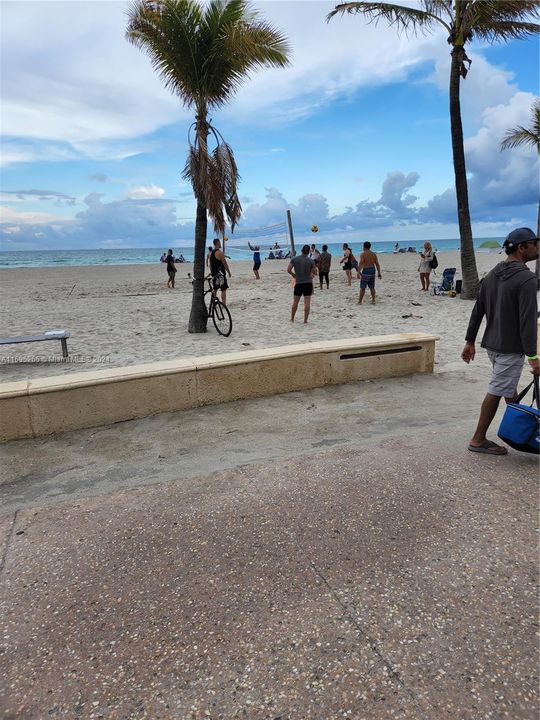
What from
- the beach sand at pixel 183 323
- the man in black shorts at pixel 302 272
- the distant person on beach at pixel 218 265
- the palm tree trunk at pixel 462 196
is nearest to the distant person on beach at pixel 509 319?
the beach sand at pixel 183 323

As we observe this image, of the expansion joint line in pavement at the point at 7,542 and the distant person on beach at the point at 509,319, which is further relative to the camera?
the distant person on beach at the point at 509,319

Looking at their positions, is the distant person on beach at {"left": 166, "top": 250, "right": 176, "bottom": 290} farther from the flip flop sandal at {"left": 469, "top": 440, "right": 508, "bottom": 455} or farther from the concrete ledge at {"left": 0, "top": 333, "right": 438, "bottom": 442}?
the flip flop sandal at {"left": 469, "top": 440, "right": 508, "bottom": 455}

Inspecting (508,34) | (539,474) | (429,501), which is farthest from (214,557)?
(508,34)

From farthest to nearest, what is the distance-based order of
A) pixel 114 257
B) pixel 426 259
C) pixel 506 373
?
pixel 114 257, pixel 426 259, pixel 506 373

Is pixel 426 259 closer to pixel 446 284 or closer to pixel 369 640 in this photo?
pixel 446 284

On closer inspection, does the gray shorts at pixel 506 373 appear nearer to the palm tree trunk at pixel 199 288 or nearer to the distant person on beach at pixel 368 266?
the palm tree trunk at pixel 199 288

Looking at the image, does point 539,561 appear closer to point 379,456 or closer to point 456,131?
point 379,456

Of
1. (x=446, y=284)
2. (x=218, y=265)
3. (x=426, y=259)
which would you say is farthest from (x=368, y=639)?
(x=446, y=284)

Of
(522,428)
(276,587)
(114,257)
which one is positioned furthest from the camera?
(114,257)

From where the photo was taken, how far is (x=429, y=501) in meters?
3.15

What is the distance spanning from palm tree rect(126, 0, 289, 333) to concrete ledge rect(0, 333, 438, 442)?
469 cm

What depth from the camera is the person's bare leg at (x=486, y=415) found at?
3.78 meters

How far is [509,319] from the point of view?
357cm

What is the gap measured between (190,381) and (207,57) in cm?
733
